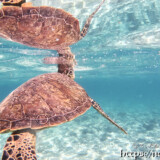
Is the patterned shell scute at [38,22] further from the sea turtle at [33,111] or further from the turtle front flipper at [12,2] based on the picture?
the sea turtle at [33,111]

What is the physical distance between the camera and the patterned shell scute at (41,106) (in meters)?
3.09

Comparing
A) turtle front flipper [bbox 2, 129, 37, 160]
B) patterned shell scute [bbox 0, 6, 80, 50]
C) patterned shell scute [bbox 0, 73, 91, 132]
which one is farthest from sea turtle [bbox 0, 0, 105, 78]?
turtle front flipper [bbox 2, 129, 37, 160]

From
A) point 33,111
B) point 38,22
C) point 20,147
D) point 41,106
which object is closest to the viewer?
point 20,147

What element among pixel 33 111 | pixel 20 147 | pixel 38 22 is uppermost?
pixel 38 22

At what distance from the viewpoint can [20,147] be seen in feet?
9.66

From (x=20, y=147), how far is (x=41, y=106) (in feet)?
2.97

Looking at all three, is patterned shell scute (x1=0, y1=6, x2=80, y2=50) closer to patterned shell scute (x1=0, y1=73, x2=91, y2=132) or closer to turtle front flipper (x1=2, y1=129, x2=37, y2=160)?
patterned shell scute (x1=0, y1=73, x2=91, y2=132)

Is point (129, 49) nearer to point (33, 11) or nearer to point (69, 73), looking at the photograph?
point (69, 73)

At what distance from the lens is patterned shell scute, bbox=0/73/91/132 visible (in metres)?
3.09

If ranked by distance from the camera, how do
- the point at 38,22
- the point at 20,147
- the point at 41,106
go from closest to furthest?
1. the point at 20,147
2. the point at 41,106
3. the point at 38,22

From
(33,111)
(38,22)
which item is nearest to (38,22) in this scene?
(38,22)

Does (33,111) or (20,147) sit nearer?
(20,147)

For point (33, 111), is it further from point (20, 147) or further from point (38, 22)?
point (38, 22)

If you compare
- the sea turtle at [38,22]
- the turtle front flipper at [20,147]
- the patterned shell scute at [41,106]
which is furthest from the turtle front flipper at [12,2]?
the turtle front flipper at [20,147]
